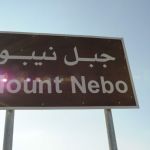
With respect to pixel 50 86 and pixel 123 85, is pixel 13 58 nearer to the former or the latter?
pixel 50 86

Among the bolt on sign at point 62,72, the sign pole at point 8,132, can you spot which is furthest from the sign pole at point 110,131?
the sign pole at point 8,132

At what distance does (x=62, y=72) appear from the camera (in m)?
3.10

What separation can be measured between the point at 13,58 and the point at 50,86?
1.82 ft

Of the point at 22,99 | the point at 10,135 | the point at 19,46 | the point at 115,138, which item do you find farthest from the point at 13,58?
the point at 115,138

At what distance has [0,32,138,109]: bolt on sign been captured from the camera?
2.88 m

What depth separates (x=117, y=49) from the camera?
3529 millimetres

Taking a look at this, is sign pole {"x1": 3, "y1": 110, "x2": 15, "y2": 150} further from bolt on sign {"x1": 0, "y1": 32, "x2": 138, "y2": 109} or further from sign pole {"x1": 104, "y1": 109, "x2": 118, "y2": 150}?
sign pole {"x1": 104, "y1": 109, "x2": 118, "y2": 150}

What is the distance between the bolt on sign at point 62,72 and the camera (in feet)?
9.43

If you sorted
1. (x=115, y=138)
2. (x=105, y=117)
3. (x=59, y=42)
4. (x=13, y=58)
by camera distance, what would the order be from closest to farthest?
(x=115, y=138)
(x=105, y=117)
(x=13, y=58)
(x=59, y=42)

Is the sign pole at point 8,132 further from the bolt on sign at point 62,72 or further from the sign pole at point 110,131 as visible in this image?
the sign pole at point 110,131

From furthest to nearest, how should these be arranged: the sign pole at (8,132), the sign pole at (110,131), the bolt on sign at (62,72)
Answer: the bolt on sign at (62,72) < the sign pole at (110,131) < the sign pole at (8,132)

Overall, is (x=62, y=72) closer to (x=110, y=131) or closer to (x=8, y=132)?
(x=110, y=131)

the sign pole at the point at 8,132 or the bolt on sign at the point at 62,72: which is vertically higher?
the bolt on sign at the point at 62,72

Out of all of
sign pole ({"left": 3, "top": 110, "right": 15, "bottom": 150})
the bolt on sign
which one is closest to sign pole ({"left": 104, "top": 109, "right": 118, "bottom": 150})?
the bolt on sign
